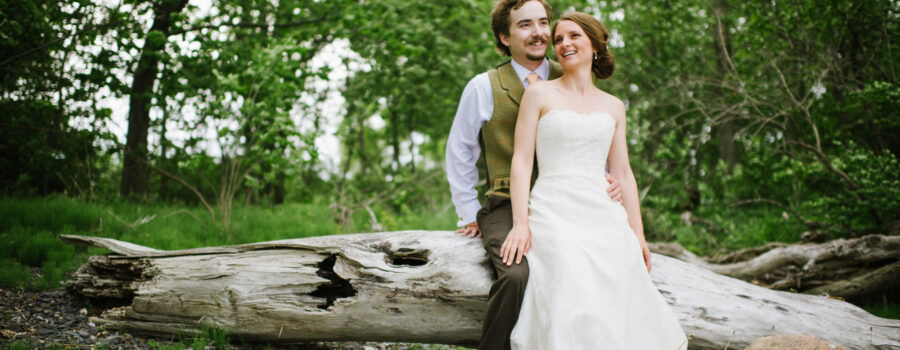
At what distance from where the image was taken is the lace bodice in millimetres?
3000

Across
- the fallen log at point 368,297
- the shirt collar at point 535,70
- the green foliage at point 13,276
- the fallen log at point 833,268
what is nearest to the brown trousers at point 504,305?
the fallen log at point 368,297

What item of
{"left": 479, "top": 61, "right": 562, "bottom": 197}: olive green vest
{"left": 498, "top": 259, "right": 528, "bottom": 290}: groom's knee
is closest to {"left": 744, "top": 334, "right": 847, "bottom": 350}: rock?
{"left": 498, "top": 259, "right": 528, "bottom": 290}: groom's knee

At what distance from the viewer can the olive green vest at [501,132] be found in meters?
3.37

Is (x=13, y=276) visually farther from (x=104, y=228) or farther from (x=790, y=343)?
(x=790, y=343)

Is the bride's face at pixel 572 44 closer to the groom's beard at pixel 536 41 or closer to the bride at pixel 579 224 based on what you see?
the bride at pixel 579 224

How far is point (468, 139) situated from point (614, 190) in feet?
3.49

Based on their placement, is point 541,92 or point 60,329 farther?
point 60,329

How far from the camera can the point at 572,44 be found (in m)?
→ 3.02

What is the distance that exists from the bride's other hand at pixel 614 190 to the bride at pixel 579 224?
58 millimetres

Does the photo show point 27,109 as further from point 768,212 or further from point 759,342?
point 768,212

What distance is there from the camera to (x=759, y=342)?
300cm

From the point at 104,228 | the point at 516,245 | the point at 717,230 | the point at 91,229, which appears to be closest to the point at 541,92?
the point at 516,245

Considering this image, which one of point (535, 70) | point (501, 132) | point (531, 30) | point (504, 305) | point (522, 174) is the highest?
point (531, 30)

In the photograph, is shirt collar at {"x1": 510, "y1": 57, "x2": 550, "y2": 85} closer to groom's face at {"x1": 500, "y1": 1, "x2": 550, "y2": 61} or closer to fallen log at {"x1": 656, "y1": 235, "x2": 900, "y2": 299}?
groom's face at {"x1": 500, "y1": 1, "x2": 550, "y2": 61}
